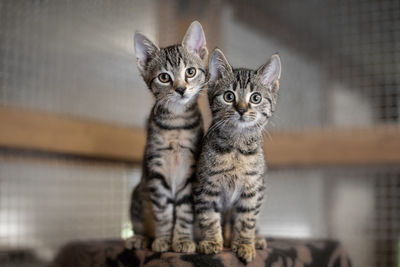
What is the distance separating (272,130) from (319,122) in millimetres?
347

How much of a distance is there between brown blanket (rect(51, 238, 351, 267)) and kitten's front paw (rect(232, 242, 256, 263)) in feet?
0.04

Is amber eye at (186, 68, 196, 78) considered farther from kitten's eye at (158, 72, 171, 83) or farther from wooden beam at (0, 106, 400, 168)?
wooden beam at (0, 106, 400, 168)

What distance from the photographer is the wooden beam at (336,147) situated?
1482 millimetres

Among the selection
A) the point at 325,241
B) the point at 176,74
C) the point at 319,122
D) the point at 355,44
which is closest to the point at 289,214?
the point at 319,122

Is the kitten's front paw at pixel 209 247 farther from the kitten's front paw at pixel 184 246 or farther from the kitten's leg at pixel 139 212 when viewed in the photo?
the kitten's leg at pixel 139 212

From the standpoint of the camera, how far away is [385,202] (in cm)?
192

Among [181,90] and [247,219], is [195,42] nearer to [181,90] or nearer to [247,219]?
[181,90]

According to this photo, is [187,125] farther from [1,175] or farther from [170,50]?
[1,175]

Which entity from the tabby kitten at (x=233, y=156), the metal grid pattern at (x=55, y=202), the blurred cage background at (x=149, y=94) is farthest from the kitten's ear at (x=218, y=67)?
the metal grid pattern at (x=55, y=202)

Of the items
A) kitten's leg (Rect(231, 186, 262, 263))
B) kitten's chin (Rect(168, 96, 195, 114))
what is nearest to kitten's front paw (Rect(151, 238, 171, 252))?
kitten's leg (Rect(231, 186, 262, 263))

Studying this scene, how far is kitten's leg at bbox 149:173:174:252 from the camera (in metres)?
0.94

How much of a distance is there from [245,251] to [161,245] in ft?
0.63

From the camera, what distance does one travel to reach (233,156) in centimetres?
90

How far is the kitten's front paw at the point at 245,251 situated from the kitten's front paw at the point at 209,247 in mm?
37
